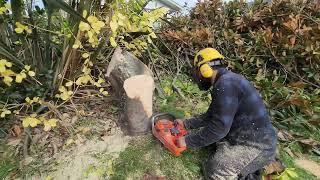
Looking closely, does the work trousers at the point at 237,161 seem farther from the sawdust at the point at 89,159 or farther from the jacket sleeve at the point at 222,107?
the sawdust at the point at 89,159

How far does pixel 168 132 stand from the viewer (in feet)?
9.50

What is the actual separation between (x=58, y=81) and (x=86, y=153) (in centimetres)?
80

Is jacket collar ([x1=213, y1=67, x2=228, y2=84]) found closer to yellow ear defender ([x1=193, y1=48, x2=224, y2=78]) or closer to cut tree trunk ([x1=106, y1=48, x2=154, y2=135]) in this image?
yellow ear defender ([x1=193, y1=48, x2=224, y2=78])

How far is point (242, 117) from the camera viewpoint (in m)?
2.64

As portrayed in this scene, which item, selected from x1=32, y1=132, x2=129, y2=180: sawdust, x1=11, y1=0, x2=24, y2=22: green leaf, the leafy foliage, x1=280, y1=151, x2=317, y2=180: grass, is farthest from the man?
x1=11, y1=0, x2=24, y2=22: green leaf

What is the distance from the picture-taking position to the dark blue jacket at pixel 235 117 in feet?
8.05

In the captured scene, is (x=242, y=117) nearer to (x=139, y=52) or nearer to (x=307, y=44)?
(x=139, y=52)

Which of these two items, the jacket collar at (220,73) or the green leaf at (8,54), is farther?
the green leaf at (8,54)

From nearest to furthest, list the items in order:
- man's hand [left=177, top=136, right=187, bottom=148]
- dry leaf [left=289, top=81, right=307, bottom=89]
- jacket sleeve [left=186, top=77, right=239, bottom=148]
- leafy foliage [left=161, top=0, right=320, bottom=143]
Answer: jacket sleeve [left=186, top=77, right=239, bottom=148]
man's hand [left=177, top=136, right=187, bottom=148]
leafy foliage [left=161, top=0, right=320, bottom=143]
dry leaf [left=289, top=81, right=307, bottom=89]

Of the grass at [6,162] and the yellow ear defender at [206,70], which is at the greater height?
the yellow ear defender at [206,70]

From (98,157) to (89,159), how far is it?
81 mm

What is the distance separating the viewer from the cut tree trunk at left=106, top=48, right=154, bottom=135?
2.99 metres

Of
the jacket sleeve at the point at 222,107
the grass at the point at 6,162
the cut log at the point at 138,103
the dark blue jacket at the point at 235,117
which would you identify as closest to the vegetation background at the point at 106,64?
the grass at the point at 6,162

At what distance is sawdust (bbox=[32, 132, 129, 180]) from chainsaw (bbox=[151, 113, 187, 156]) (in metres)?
0.34
